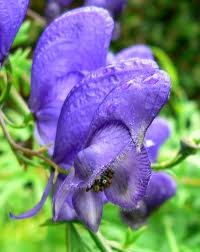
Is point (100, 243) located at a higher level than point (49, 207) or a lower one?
higher

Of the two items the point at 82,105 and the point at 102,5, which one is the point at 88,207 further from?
the point at 102,5

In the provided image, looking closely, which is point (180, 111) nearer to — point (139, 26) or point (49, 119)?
point (49, 119)

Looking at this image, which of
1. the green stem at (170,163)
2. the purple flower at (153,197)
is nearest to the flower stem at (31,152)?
the green stem at (170,163)

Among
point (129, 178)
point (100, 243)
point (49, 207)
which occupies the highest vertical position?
point (129, 178)

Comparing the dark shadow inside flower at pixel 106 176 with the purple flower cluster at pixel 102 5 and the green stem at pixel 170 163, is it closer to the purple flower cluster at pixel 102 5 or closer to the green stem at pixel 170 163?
the green stem at pixel 170 163

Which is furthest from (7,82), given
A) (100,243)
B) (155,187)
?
(155,187)

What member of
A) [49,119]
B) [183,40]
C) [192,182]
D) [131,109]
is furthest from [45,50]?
[183,40]
